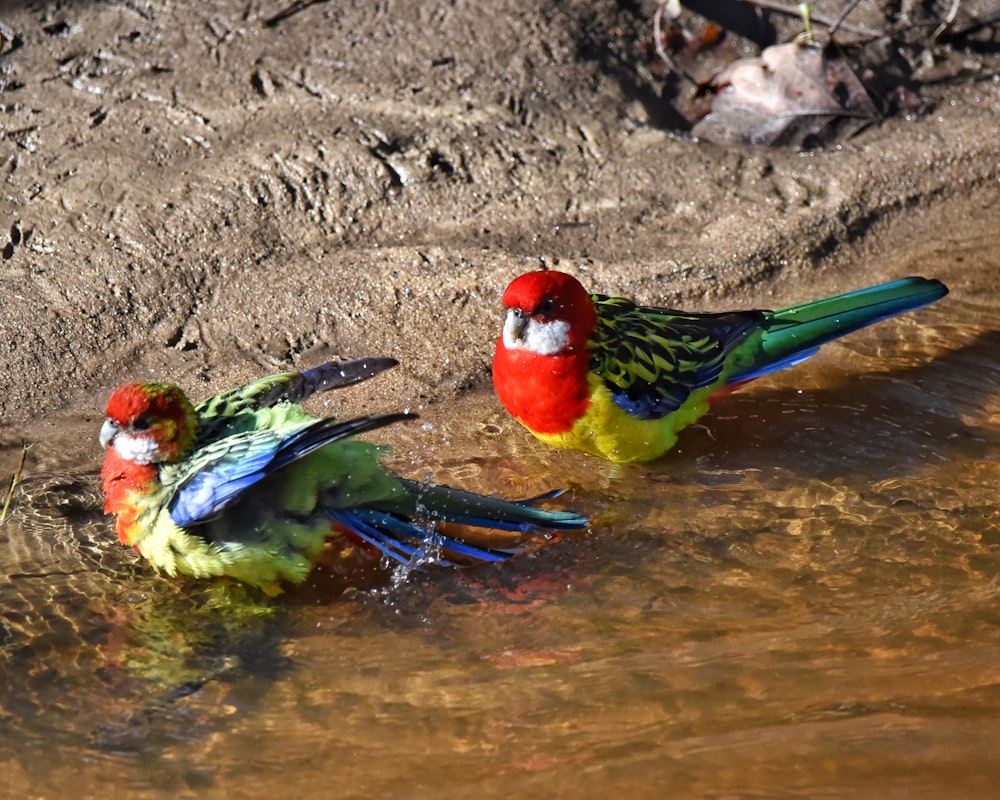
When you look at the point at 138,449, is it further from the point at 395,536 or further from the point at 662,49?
the point at 662,49

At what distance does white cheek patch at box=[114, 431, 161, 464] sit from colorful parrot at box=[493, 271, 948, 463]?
1.38 m

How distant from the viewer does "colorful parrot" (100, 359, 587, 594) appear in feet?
12.4

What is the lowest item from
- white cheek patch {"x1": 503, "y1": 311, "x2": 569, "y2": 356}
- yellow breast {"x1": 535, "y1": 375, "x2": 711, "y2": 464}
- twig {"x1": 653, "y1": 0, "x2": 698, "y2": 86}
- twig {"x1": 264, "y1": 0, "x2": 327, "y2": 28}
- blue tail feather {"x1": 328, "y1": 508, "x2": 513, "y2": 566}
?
blue tail feather {"x1": 328, "y1": 508, "x2": 513, "y2": 566}

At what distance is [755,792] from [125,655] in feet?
6.60

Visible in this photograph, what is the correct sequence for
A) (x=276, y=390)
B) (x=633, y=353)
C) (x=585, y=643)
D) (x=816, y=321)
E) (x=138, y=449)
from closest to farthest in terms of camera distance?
(x=585, y=643) < (x=138, y=449) < (x=276, y=390) < (x=633, y=353) < (x=816, y=321)

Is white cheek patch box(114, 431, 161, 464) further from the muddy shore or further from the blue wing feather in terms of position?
the muddy shore

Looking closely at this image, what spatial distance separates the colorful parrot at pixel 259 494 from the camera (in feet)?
12.4

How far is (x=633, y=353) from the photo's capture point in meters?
4.69

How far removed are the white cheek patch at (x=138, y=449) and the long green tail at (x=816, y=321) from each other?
8.03 ft

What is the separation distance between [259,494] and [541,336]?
126 centimetres

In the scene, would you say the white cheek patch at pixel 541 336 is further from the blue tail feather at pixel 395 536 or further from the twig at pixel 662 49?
the twig at pixel 662 49

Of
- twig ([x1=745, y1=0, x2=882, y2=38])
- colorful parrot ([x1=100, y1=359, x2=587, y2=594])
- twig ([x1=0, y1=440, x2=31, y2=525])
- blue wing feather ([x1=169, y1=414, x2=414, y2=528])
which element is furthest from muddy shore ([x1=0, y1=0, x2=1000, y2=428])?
blue wing feather ([x1=169, y1=414, x2=414, y2=528])

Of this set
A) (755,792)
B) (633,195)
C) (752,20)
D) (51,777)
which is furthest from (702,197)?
(51,777)

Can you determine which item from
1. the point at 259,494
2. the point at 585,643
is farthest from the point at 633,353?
the point at 259,494
